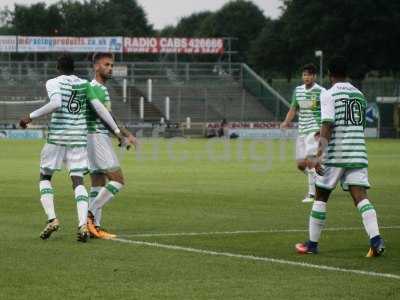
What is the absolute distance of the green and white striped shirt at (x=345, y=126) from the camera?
43.0 ft

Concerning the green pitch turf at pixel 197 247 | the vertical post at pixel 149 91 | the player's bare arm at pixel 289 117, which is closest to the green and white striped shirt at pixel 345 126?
the green pitch turf at pixel 197 247

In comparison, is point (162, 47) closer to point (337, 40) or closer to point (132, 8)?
point (337, 40)

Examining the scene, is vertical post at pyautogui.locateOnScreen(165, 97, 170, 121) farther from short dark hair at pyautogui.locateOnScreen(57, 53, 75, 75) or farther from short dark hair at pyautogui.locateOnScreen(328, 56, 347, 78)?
short dark hair at pyautogui.locateOnScreen(328, 56, 347, 78)

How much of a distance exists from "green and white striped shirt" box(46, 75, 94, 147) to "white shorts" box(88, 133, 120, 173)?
47 cm

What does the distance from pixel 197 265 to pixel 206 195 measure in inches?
421

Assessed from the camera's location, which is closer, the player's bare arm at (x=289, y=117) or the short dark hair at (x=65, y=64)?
the short dark hair at (x=65, y=64)

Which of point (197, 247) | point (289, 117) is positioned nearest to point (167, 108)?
point (289, 117)

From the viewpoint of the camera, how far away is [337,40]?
329 ft

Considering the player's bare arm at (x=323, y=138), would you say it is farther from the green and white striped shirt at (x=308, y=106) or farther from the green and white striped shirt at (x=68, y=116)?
the green and white striped shirt at (x=308, y=106)

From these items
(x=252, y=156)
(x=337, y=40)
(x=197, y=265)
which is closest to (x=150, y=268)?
(x=197, y=265)

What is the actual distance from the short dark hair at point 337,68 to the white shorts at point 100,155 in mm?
3449

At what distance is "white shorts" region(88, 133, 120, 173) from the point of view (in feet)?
50.0

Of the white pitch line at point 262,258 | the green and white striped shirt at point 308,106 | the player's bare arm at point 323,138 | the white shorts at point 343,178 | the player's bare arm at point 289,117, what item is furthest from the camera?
the player's bare arm at point 289,117

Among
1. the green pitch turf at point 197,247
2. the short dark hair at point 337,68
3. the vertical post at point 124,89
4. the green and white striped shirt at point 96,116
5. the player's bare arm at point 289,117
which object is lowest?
the green pitch turf at point 197,247
